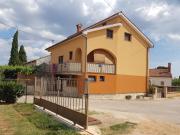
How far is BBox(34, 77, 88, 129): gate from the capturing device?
13.3 m

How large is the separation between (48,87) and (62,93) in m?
2.57

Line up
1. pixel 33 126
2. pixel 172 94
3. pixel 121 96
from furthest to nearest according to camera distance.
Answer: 1. pixel 172 94
2. pixel 121 96
3. pixel 33 126

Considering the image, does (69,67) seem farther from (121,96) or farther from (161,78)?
(161,78)

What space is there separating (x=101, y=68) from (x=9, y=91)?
13.4m

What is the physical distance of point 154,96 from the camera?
39219mm

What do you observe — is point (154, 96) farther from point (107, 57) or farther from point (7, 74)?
point (7, 74)

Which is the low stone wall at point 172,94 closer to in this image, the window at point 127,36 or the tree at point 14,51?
the window at point 127,36

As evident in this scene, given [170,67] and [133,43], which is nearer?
[133,43]

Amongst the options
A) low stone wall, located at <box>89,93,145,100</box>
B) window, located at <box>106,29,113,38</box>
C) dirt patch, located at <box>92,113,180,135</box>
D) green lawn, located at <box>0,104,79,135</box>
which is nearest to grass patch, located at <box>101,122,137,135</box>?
dirt patch, located at <box>92,113,180,135</box>

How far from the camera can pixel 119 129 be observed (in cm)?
1244

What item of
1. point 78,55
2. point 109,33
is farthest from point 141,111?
point 78,55

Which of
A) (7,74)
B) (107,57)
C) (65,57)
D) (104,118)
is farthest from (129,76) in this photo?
(104,118)

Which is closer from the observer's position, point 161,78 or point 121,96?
point 121,96

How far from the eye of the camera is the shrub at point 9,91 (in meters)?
24.3
